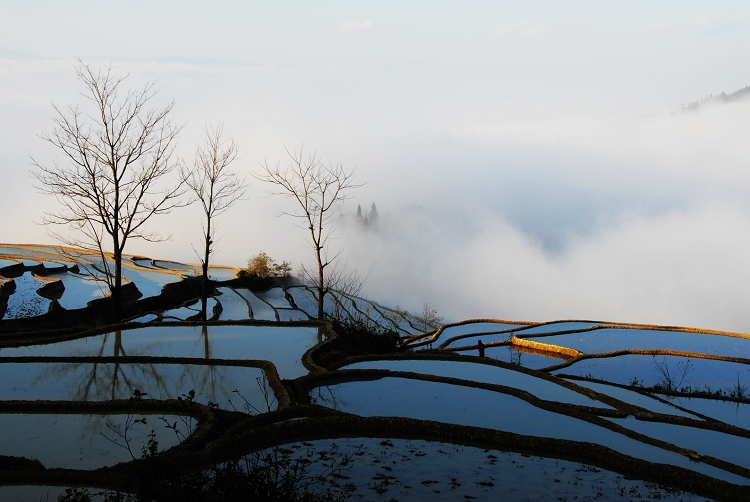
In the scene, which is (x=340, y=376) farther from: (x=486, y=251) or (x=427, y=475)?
(x=486, y=251)

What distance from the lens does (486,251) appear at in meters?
146

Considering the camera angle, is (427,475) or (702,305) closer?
(427,475)

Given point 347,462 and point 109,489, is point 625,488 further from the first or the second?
point 109,489

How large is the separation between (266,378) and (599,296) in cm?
11810

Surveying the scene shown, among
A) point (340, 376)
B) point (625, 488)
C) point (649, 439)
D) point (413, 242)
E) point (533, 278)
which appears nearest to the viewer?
point (625, 488)

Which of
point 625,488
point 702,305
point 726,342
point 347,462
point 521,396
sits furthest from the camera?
point 702,305

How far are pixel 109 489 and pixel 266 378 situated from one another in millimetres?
4846

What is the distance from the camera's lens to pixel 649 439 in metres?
8.27

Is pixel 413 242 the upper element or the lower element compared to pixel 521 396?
upper

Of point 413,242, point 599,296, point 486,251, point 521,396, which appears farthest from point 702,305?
point 521,396

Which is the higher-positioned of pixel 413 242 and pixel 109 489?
pixel 413 242

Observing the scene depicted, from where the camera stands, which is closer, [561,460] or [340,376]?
[561,460]

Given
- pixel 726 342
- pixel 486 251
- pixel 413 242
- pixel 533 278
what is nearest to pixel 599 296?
pixel 533 278

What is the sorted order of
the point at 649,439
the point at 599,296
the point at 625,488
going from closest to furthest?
1. the point at 625,488
2. the point at 649,439
3. the point at 599,296
